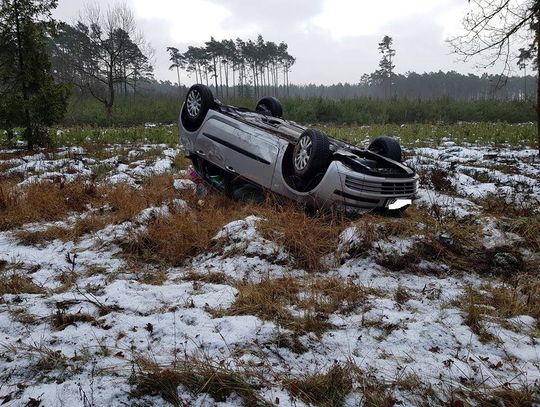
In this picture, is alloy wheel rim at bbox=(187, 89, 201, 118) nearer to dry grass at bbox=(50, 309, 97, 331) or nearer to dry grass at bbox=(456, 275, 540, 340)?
dry grass at bbox=(50, 309, 97, 331)

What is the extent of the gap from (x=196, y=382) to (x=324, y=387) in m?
0.64

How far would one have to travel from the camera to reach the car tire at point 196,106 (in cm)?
566

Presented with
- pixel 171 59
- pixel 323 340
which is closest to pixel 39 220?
pixel 323 340

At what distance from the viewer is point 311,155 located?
4.21 metres

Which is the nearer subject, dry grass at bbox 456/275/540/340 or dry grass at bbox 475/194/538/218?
dry grass at bbox 456/275/540/340

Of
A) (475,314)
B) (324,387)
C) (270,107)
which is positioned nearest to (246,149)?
(270,107)

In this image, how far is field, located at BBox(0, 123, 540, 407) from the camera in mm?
1915

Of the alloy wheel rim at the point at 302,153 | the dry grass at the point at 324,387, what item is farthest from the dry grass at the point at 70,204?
the dry grass at the point at 324,387

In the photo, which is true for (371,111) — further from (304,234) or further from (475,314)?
(475,314)

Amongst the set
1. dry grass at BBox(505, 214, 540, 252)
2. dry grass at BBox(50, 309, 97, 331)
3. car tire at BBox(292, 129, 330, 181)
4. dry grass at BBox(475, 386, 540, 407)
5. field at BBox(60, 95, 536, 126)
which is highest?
field at BBox(60, 95, 536, 126)

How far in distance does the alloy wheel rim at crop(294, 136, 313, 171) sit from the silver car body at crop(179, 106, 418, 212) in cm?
20

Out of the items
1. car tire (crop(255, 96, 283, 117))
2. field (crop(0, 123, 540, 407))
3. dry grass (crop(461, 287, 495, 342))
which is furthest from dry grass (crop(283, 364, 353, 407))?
car tire (crop(255, 96, 283, 117))

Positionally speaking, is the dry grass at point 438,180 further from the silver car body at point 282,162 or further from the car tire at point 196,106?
the car tire at point 196,106

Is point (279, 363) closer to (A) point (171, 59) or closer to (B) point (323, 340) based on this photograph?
(B) point (323, 340)
